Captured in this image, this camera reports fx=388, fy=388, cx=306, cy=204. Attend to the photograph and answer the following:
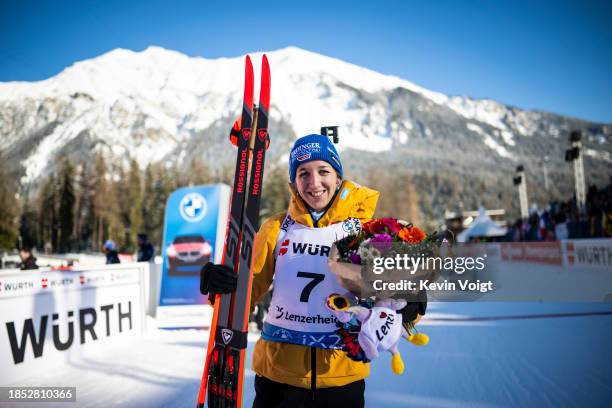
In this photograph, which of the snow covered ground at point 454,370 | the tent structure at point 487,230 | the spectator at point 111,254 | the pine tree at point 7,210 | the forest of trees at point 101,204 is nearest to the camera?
the snow covered ground at point 454,370

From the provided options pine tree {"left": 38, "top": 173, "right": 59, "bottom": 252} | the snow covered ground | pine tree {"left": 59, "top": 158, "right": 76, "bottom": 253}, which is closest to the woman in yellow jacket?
the snow covered ground

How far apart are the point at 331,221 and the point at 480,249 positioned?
0.67 m

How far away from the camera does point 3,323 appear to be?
4.87 metres

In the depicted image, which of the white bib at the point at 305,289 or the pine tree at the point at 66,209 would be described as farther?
the pine tree at the point at 66,209

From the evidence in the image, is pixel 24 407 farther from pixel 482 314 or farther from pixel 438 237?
pixel 482 314

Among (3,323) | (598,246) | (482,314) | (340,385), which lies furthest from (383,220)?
(598,246)

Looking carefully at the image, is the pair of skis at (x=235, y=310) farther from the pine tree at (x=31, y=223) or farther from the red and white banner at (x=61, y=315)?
the pine tree at (x=31, y=223)

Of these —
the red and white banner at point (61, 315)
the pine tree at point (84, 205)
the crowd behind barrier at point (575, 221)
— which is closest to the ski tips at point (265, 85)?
the red and white banner at point (61, 315)

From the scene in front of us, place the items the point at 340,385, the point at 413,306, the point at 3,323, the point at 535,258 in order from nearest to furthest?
1. the point at 413,306
2. the point at 340,385
3. the point at 3,323
4. the point at 535,258

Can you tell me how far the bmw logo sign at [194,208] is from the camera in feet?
29.3

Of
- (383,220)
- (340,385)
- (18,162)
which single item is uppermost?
(18,162)

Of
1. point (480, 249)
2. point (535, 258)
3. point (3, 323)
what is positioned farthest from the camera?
point (535, 258)

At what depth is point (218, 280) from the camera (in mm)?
1962

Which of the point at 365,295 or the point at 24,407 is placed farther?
the point at 24,407
